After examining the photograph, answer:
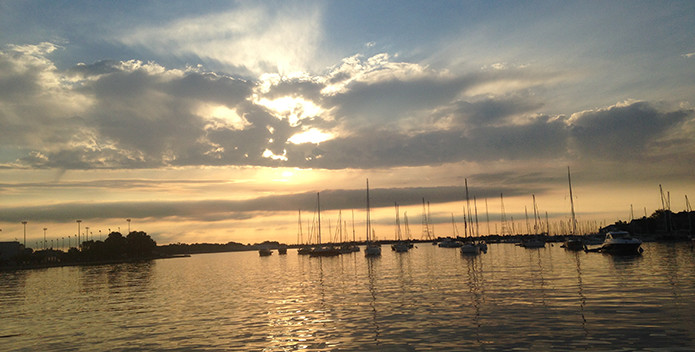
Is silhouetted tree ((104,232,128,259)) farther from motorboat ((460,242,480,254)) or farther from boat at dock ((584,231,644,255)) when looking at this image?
boat at dock ((584,231,644,255))

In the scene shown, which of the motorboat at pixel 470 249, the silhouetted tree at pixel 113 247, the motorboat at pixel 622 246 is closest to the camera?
the motorboat at pixel 622 246

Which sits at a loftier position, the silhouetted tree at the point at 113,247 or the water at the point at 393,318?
the silhouetted tree at the point at 113,247

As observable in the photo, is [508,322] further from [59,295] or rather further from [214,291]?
[59,295]

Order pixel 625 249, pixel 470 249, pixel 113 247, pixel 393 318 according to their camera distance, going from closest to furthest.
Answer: pixel 393 318 < pixel 625 249 < pixel 470 249 < pixel 113 247

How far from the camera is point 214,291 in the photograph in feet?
182

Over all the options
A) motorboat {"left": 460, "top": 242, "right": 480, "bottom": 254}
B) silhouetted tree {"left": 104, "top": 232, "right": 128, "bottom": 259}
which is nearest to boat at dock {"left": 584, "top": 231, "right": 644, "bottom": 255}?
motorboat {"left": 460, "top": 242, "right": 480, "bottom": 254}

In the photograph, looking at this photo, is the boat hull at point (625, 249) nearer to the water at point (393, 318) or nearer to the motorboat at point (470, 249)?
the motorboat at point (470, 249)

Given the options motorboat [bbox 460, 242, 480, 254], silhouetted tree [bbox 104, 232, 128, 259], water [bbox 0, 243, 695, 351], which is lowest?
motorboat [bbox 460, 242, 480, 254]

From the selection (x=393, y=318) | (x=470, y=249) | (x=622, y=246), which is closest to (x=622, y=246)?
(x=622, y=246)

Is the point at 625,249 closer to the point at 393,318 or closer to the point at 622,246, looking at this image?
the point at 622,246

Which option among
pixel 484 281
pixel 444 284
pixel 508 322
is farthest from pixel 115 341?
pixel 484 281

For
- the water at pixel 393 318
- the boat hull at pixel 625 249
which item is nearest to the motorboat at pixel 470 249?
the boat hull at pixel 625 249

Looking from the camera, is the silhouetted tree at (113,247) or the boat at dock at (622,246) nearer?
the boat at dock at (622,246)

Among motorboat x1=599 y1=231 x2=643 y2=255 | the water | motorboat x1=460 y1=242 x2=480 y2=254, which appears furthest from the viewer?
motorboat x1=460 y1=242 x2=480 y2=254
